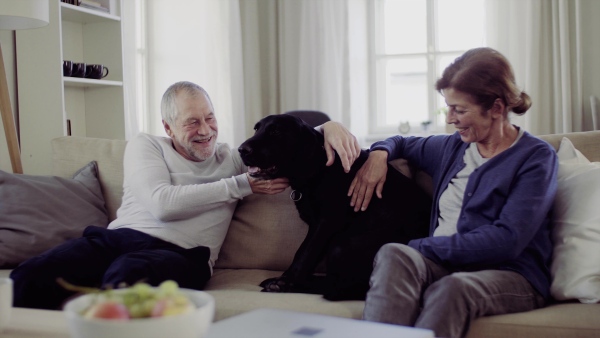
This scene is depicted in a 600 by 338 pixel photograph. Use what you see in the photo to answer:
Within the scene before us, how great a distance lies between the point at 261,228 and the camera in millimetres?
2307

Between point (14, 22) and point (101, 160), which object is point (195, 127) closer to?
point (101, 160)

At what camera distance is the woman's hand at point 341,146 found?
2066mm

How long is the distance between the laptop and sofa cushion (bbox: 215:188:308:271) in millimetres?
1105

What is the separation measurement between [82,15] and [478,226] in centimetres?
341

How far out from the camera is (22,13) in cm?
316

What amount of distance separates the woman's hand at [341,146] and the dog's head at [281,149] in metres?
0.05

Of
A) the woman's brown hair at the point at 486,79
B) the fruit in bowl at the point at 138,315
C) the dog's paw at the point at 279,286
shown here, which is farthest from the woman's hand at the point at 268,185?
the fruit in bowl at the point at 138,315

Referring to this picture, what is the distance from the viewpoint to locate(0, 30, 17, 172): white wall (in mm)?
3865

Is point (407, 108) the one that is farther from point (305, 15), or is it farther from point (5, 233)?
point (5, 233)

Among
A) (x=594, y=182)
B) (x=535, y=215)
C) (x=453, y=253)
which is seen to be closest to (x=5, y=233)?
(x=453, y=253)

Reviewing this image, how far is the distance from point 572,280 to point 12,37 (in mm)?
3365

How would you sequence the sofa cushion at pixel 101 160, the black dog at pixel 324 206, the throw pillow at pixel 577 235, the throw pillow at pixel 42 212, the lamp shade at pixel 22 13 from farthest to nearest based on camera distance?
the lamp shade at pixel 22 13 < the sofa cushion at pixel 101 160 < the throw pillow at pixel 42 212 < the black dog at pixel 324 206 < the throw pillow at pixel 577 235

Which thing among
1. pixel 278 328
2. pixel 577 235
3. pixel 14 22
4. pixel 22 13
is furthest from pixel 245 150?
pixel 14 22

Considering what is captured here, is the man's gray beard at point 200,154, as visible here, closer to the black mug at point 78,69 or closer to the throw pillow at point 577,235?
the throw pillow at point 577,235
